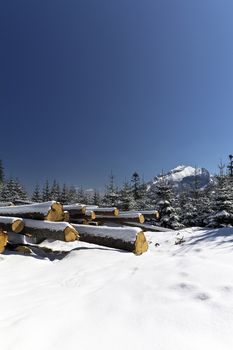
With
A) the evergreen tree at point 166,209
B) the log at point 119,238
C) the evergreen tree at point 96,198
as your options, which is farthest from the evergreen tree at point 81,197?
the log at point 119,238

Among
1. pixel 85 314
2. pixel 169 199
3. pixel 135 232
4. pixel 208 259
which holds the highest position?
pixel 169 199

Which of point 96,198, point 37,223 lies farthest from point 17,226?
point 96,198

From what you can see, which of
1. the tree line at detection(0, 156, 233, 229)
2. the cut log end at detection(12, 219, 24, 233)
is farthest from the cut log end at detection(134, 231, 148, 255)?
the tree line at detection(0, 156, 233, 229)

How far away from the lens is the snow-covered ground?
281 cm

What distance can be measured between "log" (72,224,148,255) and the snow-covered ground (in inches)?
44.1

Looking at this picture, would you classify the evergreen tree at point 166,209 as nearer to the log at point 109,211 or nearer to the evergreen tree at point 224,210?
the evergreen tree at point 224,210

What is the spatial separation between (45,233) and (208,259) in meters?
4.47

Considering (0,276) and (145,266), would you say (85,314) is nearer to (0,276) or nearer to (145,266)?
(145,266)

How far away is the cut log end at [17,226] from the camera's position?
305 inches

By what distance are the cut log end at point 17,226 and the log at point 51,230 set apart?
0.18 metres

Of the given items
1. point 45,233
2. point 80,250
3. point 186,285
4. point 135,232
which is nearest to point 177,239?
point 135,232

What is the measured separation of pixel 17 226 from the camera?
7.82 m

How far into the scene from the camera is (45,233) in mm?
7688

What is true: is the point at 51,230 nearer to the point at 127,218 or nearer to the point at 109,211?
the point at 109,211
